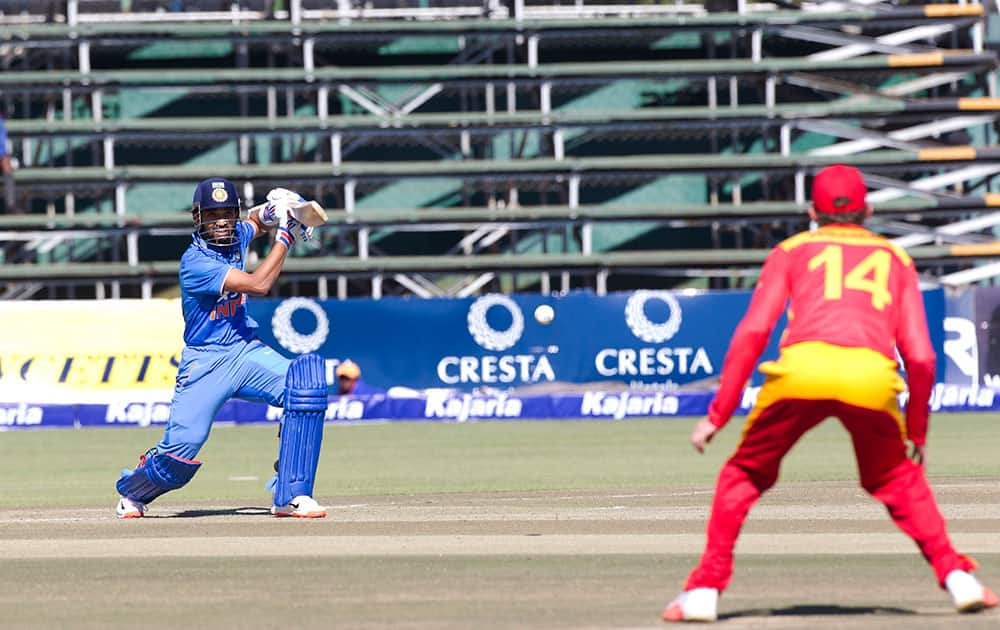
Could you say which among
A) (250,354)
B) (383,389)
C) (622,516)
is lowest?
(383,389)

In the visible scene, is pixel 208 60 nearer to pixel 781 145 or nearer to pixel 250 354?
pixel 781 145

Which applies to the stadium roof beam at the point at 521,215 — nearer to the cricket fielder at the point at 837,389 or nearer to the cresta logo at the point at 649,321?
the cresta logo at the point at 649,321

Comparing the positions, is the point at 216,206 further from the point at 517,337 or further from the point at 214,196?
the point at 517,337

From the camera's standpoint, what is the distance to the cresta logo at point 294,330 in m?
25.4

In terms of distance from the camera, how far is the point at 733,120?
109ft

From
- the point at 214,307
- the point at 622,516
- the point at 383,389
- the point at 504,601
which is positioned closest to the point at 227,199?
the point at 214,307

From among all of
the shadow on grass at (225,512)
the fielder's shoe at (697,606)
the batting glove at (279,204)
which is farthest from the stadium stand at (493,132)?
the fielder's shoe at (697,606)

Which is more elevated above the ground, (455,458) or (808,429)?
(808,429)

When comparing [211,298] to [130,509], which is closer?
[211,298]

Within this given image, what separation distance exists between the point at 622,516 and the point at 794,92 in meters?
26.5

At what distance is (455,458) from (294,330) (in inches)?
327

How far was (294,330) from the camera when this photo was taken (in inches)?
1005

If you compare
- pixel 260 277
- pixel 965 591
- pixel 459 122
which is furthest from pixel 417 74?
pixel 965 591

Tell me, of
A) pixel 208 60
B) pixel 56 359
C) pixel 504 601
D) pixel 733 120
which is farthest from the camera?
pixel 208 60
